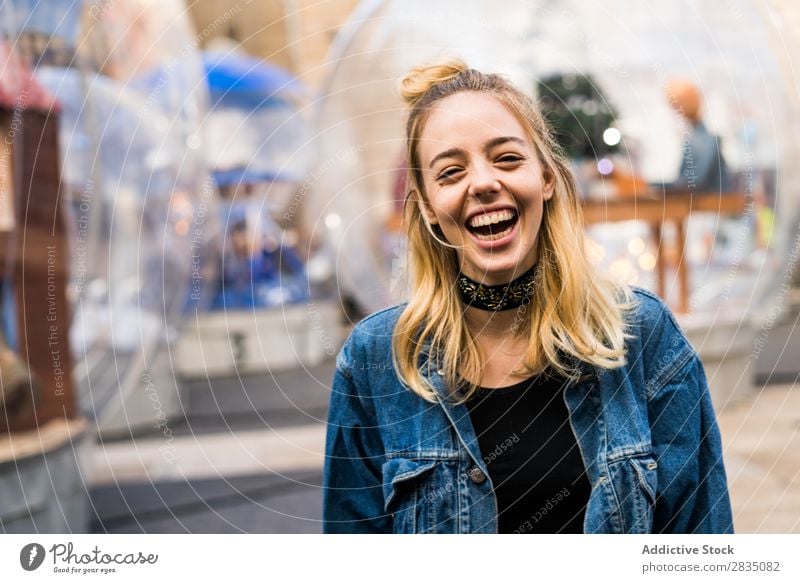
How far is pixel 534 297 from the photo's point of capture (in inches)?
41.1

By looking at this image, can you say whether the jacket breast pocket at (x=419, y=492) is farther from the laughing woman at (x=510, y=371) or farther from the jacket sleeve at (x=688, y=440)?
the jacket sleeve at (x=688, y=440)

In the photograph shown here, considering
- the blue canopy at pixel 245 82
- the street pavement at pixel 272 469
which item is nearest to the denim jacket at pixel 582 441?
the street pavement at pixel 272 469

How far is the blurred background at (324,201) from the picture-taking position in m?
1.89

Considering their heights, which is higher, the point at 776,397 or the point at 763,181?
the point at 763,181

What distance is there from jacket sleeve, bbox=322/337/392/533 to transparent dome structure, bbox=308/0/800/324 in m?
1.24

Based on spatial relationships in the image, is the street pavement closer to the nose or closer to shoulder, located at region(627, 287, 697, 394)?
shoulder, located at region(627, 287, 697, 394)

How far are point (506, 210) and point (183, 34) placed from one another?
1.59 m

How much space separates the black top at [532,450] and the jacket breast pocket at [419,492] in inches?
2.5

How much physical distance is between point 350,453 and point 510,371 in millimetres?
212

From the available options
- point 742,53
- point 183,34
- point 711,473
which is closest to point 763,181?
point 742,53

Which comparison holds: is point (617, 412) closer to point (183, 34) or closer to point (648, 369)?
point (648, 369)

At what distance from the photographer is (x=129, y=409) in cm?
339

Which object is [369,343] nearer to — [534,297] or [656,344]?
[534,297]

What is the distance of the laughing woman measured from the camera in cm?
99
